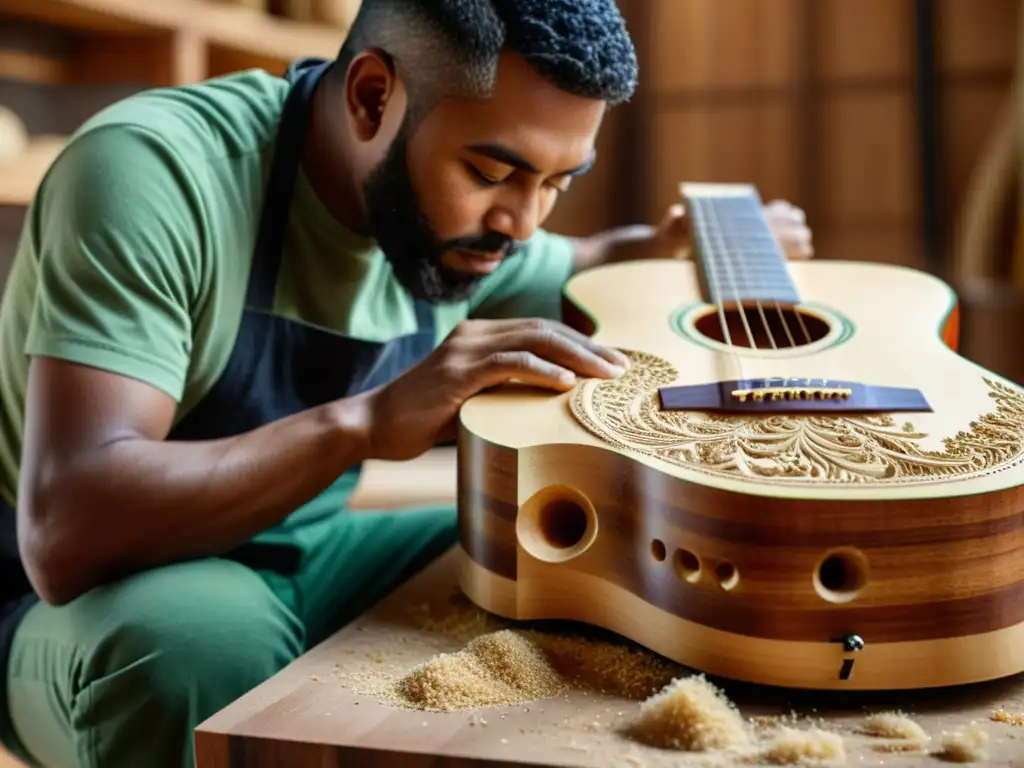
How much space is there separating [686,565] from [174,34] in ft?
6.02

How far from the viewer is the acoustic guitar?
80 cm

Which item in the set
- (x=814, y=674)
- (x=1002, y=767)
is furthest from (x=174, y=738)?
(x=1002, y=767)

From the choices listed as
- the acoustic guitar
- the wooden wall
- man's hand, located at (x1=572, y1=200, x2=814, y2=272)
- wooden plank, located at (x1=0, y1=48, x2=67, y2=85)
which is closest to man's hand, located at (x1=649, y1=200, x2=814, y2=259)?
man's hand, located at (x1=572, y1=200, x2=814, y2=272)

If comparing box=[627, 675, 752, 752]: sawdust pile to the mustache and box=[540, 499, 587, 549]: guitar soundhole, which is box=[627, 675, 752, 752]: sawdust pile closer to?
box=[540, 499, 587, 549]: guitar soundhole

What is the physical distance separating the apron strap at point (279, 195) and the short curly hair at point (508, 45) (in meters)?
0.19

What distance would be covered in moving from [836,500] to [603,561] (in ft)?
0.73

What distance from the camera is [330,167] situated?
1331 millimetres

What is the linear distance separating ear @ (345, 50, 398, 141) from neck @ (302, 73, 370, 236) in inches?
2.4

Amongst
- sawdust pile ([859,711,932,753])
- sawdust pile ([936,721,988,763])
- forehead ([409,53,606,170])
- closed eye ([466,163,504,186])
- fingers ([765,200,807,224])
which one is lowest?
sawdust pile ([859,711,932,753])

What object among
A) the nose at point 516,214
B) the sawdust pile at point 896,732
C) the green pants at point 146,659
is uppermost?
the nose at point 516,214

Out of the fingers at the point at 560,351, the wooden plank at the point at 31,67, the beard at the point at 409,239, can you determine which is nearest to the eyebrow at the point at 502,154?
the beard at the point at 409,239

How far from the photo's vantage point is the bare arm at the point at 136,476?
3.23 feet

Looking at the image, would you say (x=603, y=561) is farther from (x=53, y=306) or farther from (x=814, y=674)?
(x=53, y=306)

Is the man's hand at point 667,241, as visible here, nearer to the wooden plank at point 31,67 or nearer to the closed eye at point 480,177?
the closed eye at point 480,177
